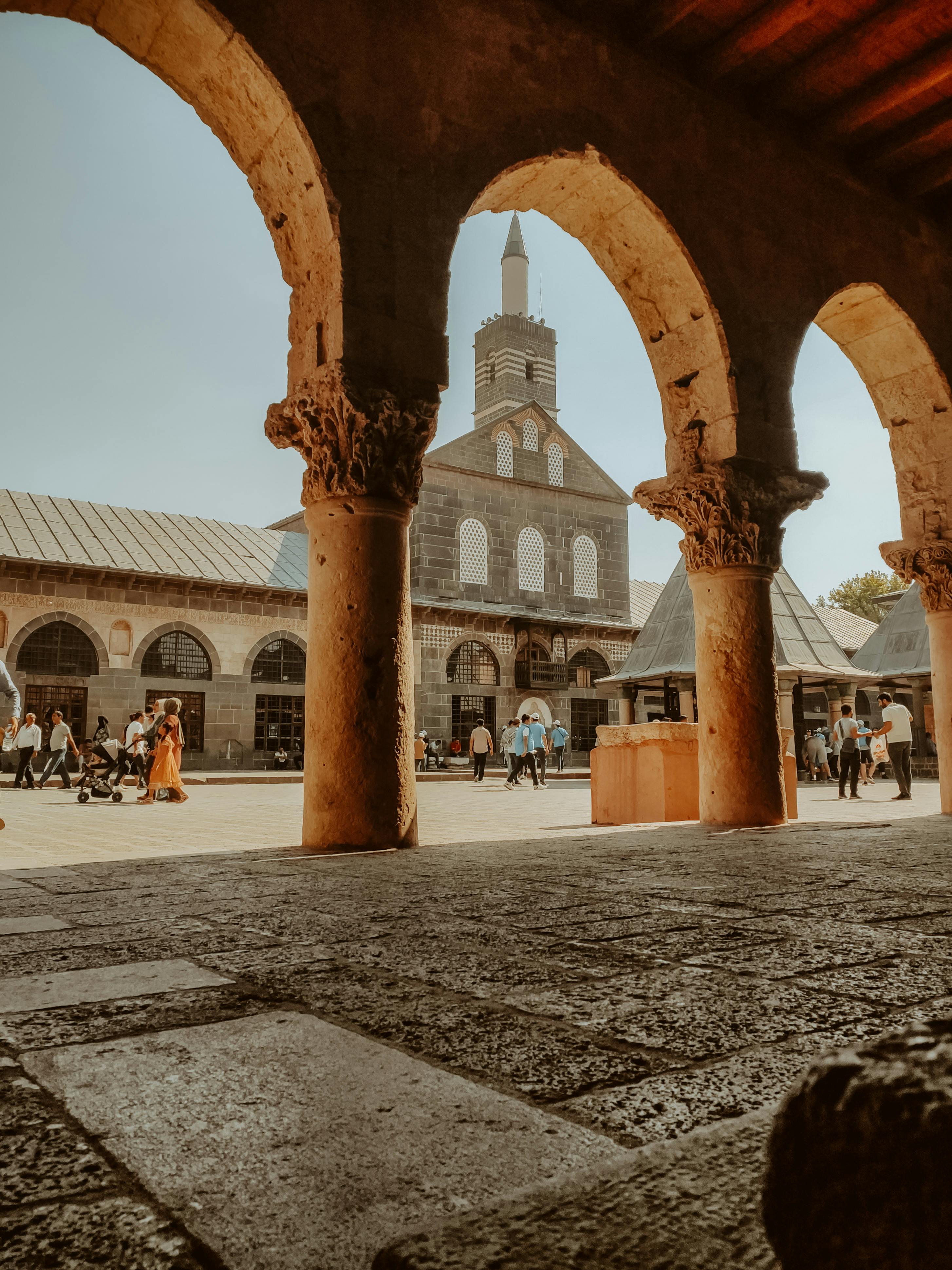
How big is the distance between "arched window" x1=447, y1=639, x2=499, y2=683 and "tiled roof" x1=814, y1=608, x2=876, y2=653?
12.2 metres

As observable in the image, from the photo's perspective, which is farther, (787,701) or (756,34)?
(787,701)

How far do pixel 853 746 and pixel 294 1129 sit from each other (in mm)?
14661

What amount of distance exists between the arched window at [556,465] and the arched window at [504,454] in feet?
5.52

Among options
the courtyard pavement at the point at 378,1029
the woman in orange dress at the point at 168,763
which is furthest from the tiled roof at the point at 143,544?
the courtyard pavement at the point at 378,1029

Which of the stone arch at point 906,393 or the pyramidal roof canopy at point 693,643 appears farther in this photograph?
the pyramidal roof canopy at point 693,643

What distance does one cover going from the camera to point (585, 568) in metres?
34.6

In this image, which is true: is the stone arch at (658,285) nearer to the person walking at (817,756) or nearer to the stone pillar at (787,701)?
the stone pillar at (787,701)

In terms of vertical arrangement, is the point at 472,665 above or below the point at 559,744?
above

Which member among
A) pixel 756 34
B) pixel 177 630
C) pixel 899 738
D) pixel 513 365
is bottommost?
pixel 899 738

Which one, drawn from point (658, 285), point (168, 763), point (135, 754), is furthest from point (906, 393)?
point (135, 754)

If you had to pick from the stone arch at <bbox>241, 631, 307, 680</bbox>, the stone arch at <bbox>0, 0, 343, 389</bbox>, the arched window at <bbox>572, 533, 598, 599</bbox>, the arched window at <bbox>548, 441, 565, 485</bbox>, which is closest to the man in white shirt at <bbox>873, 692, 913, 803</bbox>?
the stone arch at <bbox>0, 0, 343, 389</bbox>

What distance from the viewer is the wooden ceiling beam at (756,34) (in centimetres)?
687

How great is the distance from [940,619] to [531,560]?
24.7 m

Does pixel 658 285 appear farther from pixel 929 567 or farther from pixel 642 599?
pixel 642 599
